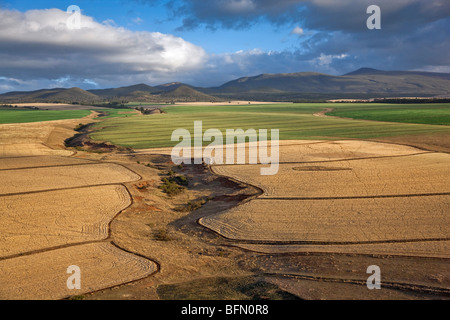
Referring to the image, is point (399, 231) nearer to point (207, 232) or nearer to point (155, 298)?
point (207, 232)

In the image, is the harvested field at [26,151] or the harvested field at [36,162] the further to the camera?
the harvested field at [26,151]

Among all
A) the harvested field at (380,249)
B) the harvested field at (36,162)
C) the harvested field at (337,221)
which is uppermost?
the harvested field at (36,162)

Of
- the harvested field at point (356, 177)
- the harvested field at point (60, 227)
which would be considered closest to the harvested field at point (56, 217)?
the harvested field at point (60, 227)

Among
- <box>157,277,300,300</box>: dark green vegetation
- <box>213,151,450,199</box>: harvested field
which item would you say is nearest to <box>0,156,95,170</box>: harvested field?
<box>213,151,450,199</box>: harvested field

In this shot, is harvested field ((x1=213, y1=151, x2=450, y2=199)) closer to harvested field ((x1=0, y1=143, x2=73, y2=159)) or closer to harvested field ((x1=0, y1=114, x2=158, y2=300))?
harvested field ((x1=0, y1=114, x2=158, y2=300))

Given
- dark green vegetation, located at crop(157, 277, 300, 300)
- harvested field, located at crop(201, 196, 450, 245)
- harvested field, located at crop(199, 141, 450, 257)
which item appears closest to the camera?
dark green vegetation, located at crop(157, 277, 300, 300)

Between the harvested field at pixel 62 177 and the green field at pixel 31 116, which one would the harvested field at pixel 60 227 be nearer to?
the harvested field at pixel 62 177

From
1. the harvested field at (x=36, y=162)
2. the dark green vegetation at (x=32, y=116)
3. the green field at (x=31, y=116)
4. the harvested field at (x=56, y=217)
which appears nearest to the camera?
the harvested field at (x=56, y=217)

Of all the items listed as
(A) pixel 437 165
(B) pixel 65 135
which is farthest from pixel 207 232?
(B) pixel 65 135
